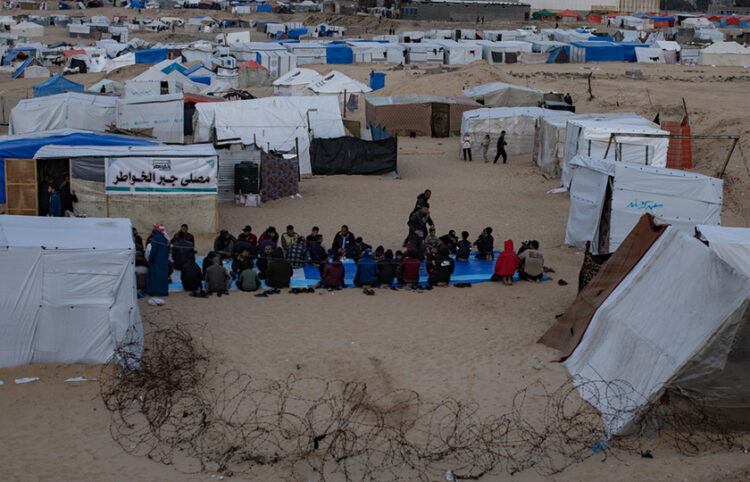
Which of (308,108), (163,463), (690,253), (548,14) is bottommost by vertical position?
(163,463)

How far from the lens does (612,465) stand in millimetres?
7184

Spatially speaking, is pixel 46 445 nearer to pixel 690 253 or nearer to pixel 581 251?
pixel 690 253

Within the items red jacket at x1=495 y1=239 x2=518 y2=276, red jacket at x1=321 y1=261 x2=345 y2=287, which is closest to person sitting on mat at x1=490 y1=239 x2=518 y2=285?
red jacket at x1=495 y1=239 x2=518 y2=276

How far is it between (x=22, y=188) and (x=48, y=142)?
1.97 metres

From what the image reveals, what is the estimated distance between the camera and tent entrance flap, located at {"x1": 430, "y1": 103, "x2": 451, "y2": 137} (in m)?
28.4

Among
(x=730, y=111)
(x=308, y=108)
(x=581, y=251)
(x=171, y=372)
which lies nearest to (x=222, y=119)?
(x=308, y=108)

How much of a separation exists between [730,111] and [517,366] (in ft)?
73.0

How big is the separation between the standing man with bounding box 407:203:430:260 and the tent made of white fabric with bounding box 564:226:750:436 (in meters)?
4.40

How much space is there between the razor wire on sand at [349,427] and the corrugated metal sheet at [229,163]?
919 cm

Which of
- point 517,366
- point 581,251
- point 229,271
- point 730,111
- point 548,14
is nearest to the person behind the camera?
point 517,366

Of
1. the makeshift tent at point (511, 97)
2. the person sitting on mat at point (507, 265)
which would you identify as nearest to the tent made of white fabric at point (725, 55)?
the makeshift tent at point (511, 97)

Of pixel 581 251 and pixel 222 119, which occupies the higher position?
pixel 222 119

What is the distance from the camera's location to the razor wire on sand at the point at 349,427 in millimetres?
7207

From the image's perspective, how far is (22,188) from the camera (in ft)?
50.1
